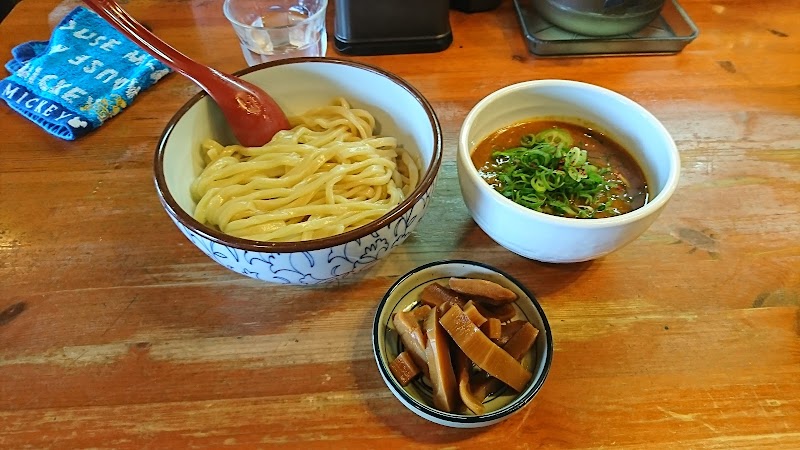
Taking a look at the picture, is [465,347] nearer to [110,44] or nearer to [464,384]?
[464,384]

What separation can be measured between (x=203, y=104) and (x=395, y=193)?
0.38 meters

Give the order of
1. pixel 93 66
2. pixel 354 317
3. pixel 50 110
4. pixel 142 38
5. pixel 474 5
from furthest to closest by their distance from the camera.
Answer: pixel 474 5, pixel 93 66, pixel 50 110, pixel 142 38, pixel 354 317

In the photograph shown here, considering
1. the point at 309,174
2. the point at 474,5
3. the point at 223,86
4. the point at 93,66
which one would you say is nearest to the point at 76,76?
the point at 93,66

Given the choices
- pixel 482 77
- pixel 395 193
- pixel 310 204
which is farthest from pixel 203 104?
pixel 482 77

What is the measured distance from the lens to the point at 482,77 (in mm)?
1417

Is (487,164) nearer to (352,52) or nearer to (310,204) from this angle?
(310,204)

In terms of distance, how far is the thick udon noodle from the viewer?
0.98 m

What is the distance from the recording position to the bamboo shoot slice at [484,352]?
80cm

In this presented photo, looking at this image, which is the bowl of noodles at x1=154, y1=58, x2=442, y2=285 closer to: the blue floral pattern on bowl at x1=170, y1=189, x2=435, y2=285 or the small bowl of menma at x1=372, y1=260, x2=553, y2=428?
the blue floral pattern on bowl at x1=170, y1=189, x2=435, y2=285

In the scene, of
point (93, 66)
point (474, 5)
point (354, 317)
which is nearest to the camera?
point (354, 317)

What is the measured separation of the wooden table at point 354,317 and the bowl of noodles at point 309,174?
11 cm

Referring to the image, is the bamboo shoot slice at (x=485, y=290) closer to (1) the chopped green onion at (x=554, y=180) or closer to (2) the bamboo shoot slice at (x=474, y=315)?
(2) the bamboo shoot slice at (x=474, y=315)

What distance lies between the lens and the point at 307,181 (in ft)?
3.43

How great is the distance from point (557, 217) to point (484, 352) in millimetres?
222
